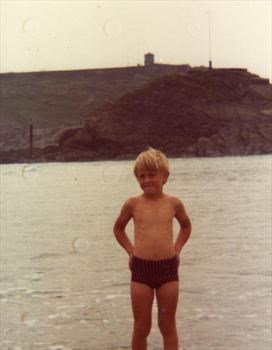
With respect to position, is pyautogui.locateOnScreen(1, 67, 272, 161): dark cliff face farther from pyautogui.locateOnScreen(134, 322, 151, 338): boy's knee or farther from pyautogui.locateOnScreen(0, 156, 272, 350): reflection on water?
pyautogui.locateOnScreen(134, 322, 151, 338): boy's knee

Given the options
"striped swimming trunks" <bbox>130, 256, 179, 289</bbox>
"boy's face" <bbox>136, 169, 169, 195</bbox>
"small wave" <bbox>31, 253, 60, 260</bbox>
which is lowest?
"small wave" <bbox>31, 253, 60, 260</bbox>

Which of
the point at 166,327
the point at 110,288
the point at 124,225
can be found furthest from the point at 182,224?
the point at 110,288

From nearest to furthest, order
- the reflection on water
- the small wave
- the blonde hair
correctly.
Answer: the blonde hair < the reflection on water < the small wave

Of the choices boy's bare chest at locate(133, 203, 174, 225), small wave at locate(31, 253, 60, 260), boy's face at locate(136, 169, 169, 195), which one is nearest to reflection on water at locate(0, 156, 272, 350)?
small wave at locate(31, 253, 60, 260)

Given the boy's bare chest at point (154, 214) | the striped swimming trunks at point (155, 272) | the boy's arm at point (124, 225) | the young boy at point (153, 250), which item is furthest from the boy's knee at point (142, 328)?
the boy's bare chest at point (154, 214)

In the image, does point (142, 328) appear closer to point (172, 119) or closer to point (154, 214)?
point (154, 214)

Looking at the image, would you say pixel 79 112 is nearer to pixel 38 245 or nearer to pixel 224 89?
pixel 224 89

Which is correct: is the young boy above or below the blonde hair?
below

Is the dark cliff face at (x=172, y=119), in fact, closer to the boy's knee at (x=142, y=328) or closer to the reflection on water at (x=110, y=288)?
the reflection on water at (x=110, y=288)
